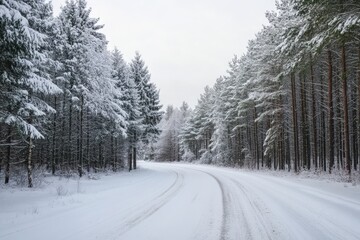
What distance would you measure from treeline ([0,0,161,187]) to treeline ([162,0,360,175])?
37.6 feet

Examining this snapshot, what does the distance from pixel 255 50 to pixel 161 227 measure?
26904mm

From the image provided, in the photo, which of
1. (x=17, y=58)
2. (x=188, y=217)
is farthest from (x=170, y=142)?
(x=188, y=217)

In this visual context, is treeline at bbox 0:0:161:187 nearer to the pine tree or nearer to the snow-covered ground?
the pine tree

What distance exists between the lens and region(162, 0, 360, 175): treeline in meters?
13.4

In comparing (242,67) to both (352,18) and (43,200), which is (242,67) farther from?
(43,200)

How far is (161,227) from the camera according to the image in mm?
6633

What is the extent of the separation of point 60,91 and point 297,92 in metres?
30.9

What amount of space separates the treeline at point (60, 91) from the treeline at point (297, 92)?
11.5 m

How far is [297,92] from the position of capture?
122ft

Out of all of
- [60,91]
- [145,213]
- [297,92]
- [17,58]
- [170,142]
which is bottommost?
[145,213]

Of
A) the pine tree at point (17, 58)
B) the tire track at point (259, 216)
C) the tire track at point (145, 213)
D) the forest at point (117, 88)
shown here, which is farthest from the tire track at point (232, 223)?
the pine tree at point (17, 58)

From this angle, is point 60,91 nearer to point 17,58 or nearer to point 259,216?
point 17,58

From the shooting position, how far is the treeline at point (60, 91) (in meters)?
11.0

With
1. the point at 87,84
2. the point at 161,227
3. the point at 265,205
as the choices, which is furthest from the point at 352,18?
the point at 87,84
